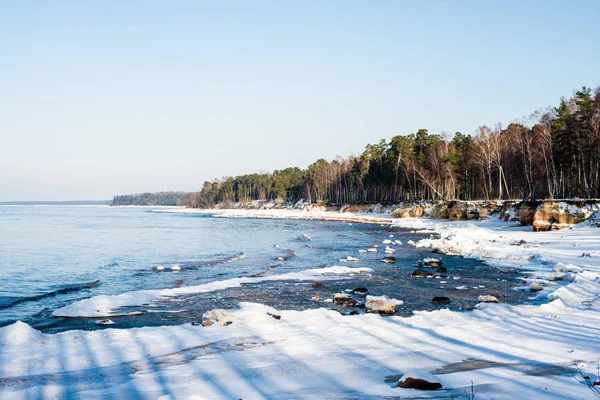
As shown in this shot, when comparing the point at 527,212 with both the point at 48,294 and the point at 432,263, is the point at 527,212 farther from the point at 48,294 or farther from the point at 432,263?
the point at 48,294

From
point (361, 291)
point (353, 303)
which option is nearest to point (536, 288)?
point (361, 291)

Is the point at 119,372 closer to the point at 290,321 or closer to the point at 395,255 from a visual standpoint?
the point at 290,321

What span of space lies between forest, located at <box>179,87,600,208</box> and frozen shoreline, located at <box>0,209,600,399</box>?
42680 millimetres

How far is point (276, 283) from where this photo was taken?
2000 cm

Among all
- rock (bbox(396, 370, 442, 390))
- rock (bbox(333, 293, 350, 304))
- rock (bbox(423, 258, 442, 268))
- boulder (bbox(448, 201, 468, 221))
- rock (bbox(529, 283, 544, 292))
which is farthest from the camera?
boulder (bbox(448, 201, 468, 221))

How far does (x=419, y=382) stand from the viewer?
21.3 feet

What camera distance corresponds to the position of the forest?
49.5 metres

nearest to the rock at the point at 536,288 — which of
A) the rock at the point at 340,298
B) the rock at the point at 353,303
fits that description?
the rock at the point at 353,303

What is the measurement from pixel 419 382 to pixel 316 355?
264 cm

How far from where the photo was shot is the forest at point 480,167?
4953 centimetres

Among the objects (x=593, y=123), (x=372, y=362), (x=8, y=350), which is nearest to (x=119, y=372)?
(x=8, y=350)

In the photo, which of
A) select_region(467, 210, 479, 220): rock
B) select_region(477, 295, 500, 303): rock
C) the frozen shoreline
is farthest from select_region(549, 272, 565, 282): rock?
select_region(467, 210, 479, 220): rock

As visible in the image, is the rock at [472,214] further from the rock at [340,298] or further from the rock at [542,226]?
the rock at [340,298]

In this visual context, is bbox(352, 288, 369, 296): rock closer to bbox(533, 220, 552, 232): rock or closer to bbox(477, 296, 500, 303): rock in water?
bbox(477, 296, 500, 303): rock in water
